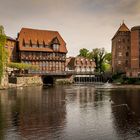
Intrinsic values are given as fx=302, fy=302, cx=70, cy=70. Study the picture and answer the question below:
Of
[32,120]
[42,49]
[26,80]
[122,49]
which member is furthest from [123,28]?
[32,120]

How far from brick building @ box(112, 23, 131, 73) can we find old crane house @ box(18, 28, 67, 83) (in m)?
18.7

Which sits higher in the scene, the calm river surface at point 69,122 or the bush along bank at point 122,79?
the bush along bank at point 122,79

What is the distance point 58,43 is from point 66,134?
77278 mm

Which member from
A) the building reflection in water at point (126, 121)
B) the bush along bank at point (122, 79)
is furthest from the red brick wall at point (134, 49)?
the building reflection in water at point (126, 121)

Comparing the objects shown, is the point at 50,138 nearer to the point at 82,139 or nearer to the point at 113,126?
the point at 82,139

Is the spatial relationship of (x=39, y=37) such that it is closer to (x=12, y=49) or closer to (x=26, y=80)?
(x=12, y=49)

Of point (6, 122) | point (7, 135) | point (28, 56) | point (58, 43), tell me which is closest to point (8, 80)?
point (28, 56)

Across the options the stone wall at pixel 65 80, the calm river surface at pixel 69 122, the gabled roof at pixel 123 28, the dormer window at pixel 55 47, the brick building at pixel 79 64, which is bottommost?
the calm river surface at pixel 69 122

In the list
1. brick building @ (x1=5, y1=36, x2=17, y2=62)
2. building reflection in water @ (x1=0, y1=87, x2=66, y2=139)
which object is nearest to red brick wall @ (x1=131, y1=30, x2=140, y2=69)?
brick building @ (x1=5, y1=36, x2=17, y2=62)

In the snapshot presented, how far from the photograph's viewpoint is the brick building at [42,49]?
96062 mm

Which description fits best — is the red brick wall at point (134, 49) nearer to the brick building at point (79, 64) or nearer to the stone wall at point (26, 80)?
the brick building at point (79, 64)

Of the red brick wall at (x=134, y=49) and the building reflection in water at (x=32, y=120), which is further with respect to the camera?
the red brick wall at (x=134, y=49)

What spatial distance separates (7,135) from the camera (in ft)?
78.9

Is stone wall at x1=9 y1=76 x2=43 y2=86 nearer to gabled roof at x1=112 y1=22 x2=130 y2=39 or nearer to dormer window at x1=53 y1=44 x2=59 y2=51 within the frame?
dormer window at x1=53 y1=44 x2=59 y2=51
